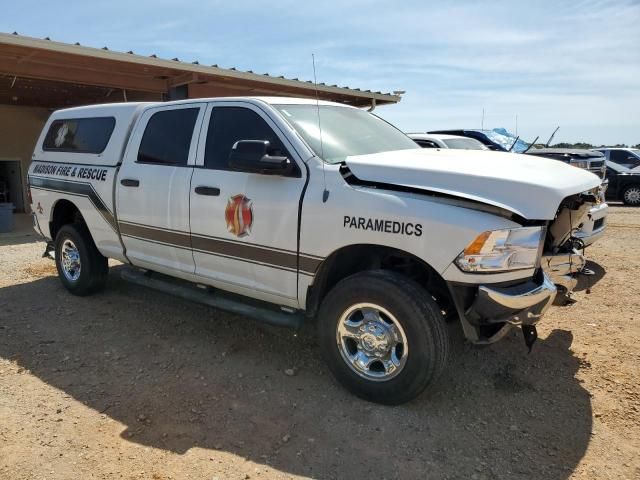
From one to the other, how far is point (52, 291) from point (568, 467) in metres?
5.67

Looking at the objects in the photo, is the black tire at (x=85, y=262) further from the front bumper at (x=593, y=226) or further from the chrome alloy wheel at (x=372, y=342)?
the front bumper at (x=593, y=226)

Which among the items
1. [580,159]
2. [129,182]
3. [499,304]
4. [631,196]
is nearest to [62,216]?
[129,182]

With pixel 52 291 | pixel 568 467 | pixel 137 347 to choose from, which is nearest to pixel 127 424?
pixel 137 347

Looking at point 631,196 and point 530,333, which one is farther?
point 631,196

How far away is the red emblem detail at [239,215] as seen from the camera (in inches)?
151

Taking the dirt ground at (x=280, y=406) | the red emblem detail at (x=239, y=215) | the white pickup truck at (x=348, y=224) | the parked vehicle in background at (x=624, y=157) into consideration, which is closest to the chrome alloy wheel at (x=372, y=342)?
the white pickup truck at (x=348, y=224)

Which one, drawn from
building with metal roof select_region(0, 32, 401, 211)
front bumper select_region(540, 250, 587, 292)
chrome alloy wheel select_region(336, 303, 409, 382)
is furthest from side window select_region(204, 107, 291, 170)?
building with metal roof select_region(0, 32, 401, 211)

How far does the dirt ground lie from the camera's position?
9.44 feet

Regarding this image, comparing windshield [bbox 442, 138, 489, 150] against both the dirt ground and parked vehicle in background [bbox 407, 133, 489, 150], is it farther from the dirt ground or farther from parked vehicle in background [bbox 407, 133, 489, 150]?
the dirt ground

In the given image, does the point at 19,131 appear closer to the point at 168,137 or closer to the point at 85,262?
the point at 85,262

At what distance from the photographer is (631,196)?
16047mm

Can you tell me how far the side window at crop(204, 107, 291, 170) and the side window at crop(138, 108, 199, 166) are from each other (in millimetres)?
262

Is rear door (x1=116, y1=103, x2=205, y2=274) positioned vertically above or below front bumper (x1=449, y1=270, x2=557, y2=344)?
above

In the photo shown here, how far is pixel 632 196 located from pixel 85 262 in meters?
16.3
